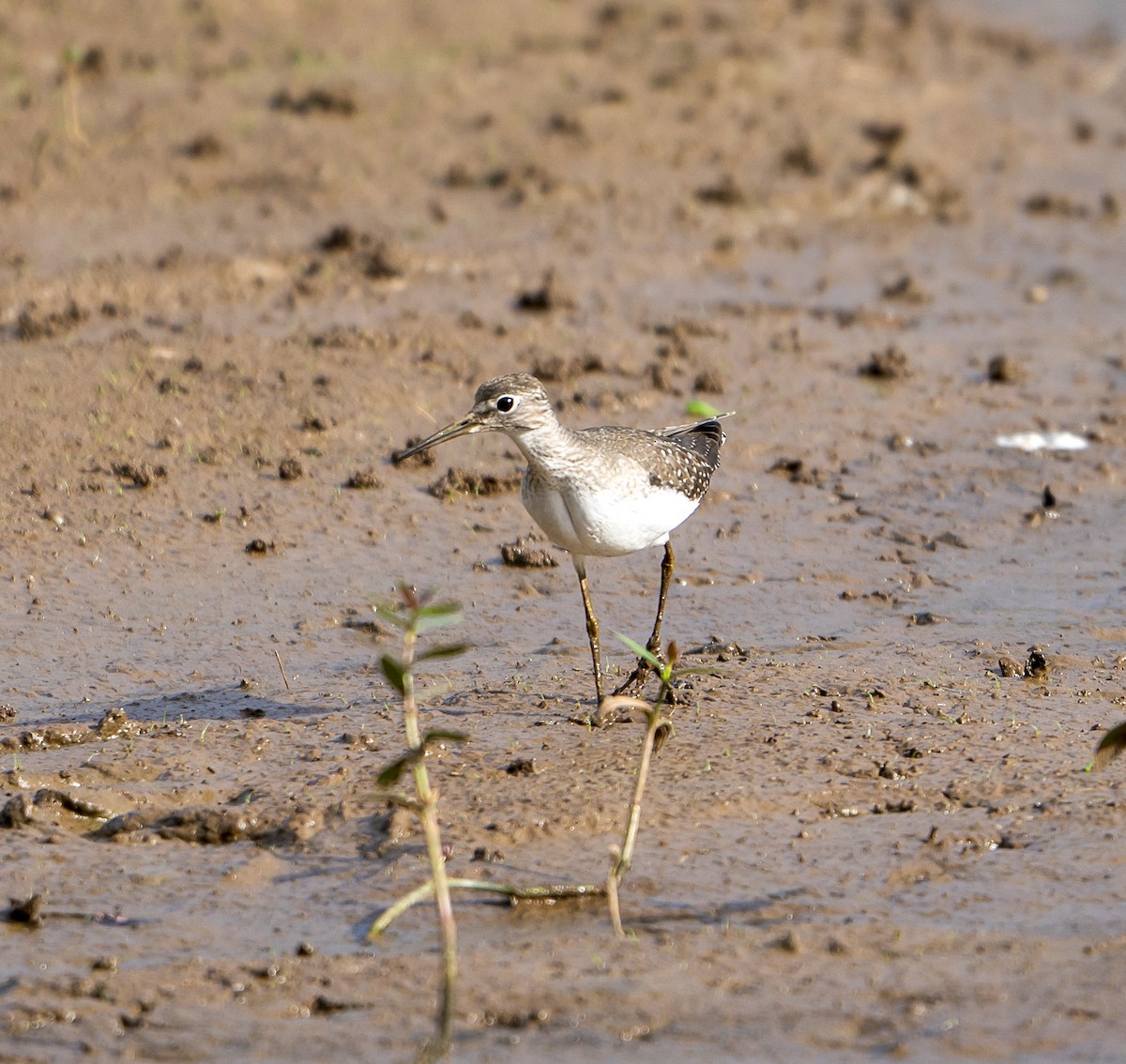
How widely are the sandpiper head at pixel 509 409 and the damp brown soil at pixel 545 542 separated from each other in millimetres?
988

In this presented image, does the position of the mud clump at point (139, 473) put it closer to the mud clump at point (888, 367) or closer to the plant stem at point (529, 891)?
the plant stem at point (529, 891)

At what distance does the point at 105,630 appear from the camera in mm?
7234

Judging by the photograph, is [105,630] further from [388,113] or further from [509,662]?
[388,113]

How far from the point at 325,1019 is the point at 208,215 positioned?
810 centimetres

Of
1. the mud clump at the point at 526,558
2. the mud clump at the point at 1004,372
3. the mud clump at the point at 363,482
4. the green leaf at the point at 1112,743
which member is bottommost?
the mud clump at the point at 526,558

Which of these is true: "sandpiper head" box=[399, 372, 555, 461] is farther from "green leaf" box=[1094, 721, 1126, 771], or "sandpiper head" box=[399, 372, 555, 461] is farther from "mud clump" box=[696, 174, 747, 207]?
"mud clump" box=[696, 174, 747, 207]

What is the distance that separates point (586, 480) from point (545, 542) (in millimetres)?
1985

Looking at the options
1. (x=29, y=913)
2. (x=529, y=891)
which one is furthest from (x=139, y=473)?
(x=529, y=891)

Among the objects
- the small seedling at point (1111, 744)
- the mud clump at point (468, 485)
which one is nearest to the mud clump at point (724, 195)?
the mud clump at point (468, 485)

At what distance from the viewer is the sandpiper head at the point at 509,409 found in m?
6.36

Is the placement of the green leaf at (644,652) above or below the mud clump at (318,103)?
below

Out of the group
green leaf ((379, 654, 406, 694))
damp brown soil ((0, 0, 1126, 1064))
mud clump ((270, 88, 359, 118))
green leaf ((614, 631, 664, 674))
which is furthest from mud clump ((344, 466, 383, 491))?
mud clump ((270, 88, 359, 118))

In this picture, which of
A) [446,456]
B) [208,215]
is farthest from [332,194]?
[446,456]

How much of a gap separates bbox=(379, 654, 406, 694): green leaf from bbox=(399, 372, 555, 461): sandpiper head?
2.09 m
